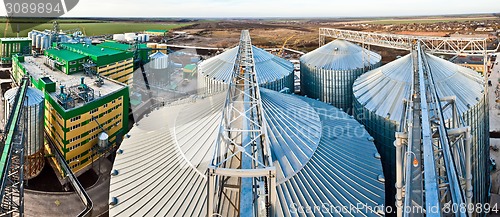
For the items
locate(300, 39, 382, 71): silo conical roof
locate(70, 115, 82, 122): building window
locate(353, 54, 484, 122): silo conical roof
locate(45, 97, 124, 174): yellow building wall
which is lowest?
locate(45, 97, 124, 174): yellow building wall

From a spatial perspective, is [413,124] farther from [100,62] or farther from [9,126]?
[100,62]

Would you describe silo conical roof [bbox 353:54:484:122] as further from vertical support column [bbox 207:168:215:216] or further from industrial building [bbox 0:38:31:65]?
industrial building [bbox 0:38:31:65]

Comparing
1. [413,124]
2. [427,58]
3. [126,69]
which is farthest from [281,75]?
[126,69]

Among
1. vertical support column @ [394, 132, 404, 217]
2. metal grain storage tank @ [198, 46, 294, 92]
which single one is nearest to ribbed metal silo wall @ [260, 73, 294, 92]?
metal grain storage tank @ [198, 46, 294, 92]

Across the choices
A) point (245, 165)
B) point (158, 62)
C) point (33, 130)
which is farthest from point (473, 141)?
point (158, 62)

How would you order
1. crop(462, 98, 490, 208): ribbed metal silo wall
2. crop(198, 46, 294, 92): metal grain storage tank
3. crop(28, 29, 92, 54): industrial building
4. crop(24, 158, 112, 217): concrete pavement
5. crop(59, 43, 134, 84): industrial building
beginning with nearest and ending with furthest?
crop(462, 98, 490, 208): ribbed metal silo wall < crop(24, 158, 112, 217): concrete pavement < crop(198, 46, 294, 92): metal grain storage tank < crop(59, 43, 134, 84): industrial building < crop(28, 29, 92, 54): industrial building

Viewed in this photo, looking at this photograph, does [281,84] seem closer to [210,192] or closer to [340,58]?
[340,58]

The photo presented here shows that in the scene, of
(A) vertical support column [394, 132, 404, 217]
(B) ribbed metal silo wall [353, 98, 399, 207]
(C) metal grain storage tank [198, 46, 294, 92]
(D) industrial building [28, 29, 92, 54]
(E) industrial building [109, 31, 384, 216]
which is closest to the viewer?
(A) vertical support column [394, 132, 404, 217]
